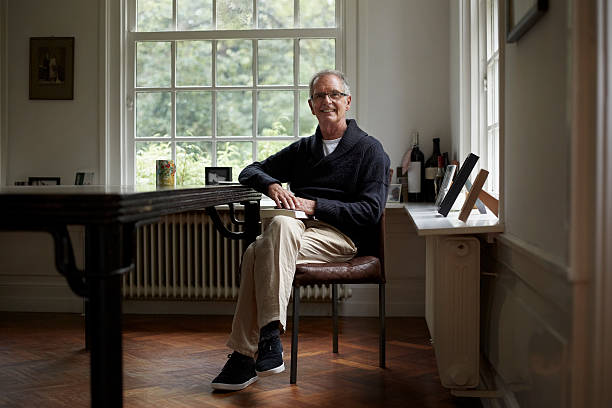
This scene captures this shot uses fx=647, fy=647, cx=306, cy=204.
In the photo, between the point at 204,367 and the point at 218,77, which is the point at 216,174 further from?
the point at 204,367

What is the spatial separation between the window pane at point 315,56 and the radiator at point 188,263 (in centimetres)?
108

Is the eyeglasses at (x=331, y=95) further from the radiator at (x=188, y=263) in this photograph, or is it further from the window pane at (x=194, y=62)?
the window pane at (x=194, y=62)

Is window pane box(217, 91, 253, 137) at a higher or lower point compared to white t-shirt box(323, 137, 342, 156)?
higher

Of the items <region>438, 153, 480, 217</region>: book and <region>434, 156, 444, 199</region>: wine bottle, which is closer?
<region>438, 153, 480, 217</region>: book

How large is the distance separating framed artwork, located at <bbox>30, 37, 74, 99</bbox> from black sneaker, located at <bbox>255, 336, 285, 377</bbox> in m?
2.62

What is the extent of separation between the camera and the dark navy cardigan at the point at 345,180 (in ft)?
9.44

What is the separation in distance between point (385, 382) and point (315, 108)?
1.37 metres

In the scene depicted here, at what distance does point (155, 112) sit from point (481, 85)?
7.37 ft

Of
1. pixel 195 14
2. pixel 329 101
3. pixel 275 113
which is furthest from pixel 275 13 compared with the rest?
pixel 329 101

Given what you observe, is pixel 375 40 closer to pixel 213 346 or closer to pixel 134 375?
pixel 213 346

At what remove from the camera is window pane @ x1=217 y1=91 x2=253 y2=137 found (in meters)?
4.32

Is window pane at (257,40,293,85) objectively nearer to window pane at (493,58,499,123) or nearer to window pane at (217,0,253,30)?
window pane at (217,0,253,30)

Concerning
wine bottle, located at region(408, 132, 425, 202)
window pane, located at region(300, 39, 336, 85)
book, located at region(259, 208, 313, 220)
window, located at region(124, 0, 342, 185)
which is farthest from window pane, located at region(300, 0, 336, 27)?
book, located at region(259, 208, 313, 220)

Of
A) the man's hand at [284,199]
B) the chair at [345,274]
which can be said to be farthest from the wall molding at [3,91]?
the chair at [345,274]
